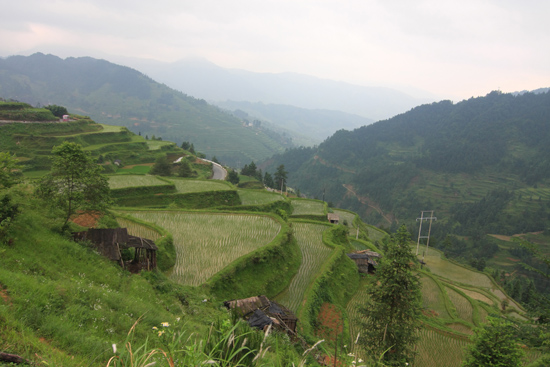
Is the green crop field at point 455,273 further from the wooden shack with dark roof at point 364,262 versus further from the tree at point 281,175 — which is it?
the tree at point 281,175

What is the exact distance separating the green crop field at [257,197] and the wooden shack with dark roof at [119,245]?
2030 centimetres

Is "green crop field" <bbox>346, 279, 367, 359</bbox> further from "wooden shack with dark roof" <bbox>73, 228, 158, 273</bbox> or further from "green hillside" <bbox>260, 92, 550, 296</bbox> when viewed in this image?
"green hillside" <bbox>260, 92, 550, 296</bbox>

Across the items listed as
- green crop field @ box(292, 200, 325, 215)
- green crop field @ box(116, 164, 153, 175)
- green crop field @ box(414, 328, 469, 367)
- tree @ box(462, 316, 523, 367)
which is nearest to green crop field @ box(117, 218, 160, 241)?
green crop field @ box(414, 328, 469, 367)

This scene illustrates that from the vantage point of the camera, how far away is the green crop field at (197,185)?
3172 cm

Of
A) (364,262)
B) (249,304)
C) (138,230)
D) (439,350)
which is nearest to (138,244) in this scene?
(249,304)

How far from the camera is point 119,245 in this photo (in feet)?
40.4

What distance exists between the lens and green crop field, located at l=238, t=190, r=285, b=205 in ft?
110

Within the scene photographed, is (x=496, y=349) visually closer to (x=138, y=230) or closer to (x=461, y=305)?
(x=461, y=305)

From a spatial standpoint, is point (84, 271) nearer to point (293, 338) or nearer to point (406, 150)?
point (293, 338)

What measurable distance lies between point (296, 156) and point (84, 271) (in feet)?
415

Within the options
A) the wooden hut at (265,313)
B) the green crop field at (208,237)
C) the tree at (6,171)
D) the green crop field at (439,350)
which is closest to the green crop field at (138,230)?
the green crop field at (208,237)

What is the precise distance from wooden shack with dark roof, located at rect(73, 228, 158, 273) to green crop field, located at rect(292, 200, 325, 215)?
24.1 meters

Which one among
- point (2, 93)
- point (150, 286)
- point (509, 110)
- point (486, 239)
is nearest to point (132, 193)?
point (150, 286)

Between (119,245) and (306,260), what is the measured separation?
488 inches
